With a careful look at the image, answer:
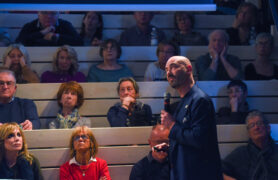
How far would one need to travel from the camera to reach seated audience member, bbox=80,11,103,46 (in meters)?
5.44

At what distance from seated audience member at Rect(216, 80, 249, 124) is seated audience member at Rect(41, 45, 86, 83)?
1.38 metres

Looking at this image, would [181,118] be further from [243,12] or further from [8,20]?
[8,20]

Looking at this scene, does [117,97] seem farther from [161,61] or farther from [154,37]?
[154,37]

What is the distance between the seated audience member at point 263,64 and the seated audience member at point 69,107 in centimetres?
179

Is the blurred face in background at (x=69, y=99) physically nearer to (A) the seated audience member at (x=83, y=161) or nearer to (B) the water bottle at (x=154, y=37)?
(A) the seated audience member at (x=83, y=161)

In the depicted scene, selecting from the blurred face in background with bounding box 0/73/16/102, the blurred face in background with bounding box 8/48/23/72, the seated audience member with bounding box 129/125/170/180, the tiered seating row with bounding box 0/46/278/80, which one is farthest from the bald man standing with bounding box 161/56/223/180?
the tiered seating row with bounding box 0/46/278/80

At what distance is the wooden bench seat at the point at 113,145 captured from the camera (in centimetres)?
394

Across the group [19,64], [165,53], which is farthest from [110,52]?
[19,64]

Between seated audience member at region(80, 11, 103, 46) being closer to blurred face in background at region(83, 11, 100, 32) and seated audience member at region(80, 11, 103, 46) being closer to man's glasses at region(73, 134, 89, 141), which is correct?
blurred face in background at region(83, 11, 100, 32)

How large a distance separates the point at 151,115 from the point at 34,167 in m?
1.10

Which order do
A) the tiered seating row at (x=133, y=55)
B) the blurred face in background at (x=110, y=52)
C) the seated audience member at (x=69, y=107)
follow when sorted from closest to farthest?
the seated audience member at (x=69, y=107), the blurred face in background at (x=110, y=52), the tiered seating row at (x=133, y=55)

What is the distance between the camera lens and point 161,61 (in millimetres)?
4797

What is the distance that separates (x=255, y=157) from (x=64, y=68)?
1998 mm

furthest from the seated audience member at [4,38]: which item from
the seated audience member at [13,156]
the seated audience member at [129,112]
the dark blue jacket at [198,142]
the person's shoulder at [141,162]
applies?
the dark blue jacket at [198,142]
